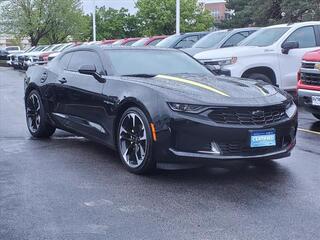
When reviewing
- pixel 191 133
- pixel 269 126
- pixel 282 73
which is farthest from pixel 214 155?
pixel 282 73

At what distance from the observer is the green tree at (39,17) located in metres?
45.0

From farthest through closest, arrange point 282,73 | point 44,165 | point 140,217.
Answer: point 282,73
point 44,165
point 140,217

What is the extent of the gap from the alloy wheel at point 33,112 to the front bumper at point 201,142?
127 inches

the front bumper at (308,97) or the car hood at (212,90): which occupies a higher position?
the car hood at (212,90)

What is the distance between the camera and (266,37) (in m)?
12.2

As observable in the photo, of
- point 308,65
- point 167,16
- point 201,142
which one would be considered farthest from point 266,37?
point 167,16

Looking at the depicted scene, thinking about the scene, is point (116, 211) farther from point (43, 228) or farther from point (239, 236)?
point (239, 236)

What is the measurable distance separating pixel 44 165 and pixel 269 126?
8.69 ft

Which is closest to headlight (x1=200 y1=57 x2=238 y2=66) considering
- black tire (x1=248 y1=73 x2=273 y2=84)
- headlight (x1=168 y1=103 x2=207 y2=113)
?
black tire (x1=248 y1=73 x2=273 y2=84)

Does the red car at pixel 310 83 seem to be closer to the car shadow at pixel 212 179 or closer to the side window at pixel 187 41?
the car shadow at pixel 212 179

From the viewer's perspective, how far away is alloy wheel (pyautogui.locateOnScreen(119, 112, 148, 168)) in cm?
575

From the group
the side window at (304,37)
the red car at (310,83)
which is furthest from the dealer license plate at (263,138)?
the side window at (304,37)

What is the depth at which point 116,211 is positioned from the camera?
4660 mm

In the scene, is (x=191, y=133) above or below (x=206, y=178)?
above
